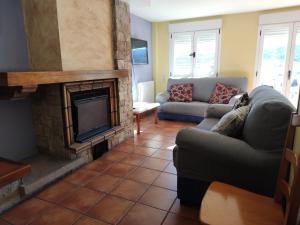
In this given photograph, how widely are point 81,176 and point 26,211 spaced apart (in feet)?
2.07

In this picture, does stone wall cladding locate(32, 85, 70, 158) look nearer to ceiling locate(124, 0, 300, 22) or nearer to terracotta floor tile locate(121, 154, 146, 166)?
terracotta floor tile locate(121, 154, 146, 166)

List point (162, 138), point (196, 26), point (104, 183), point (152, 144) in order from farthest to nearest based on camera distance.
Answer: point (196, 26) < point (162, 138) < point (152, 144) < point (104, 183)

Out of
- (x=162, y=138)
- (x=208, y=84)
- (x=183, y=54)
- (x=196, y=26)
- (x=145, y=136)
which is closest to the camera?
(x=162, y=138)

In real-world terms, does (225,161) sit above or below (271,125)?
below

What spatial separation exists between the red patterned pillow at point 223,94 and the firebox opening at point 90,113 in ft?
7.56

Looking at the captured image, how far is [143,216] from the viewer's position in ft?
5.55

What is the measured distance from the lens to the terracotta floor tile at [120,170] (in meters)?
2.35

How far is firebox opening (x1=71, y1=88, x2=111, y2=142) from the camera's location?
2502mm

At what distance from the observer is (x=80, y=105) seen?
8.25ft

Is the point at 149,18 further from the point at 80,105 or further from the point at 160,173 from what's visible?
the point at 160,173

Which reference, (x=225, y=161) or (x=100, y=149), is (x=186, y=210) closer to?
(x=225, y=161)

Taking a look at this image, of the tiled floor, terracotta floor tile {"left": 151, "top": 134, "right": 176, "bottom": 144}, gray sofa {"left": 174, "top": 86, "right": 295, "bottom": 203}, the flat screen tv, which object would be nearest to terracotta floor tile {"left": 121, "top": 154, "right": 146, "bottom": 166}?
the tiled floor

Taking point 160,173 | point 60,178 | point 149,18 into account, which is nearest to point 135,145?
point 160,173

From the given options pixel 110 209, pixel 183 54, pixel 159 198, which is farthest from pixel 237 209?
pixel 183 54
